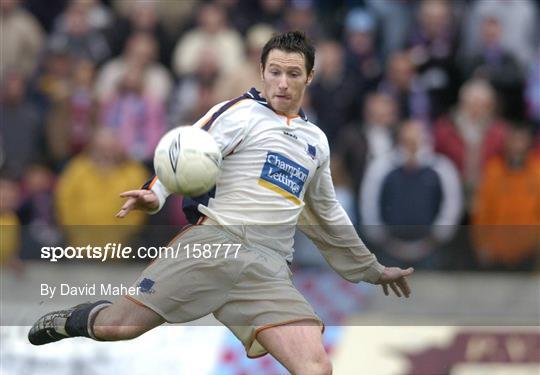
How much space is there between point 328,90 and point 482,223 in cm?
211

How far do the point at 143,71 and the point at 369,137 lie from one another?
8.13ft

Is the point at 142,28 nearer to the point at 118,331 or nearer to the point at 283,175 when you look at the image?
the point at 283,175

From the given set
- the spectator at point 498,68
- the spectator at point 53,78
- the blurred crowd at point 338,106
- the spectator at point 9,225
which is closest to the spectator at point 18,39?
the blurred crowd at point 338,106

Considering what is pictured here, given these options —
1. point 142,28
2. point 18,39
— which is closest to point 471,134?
point 142,28

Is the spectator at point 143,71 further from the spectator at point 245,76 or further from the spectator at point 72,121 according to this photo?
the spectator at point 245,76

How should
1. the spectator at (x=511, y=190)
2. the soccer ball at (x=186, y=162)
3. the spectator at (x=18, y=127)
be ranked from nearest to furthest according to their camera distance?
the soccer ball at (x=186, y=162)
the spectator at (x=511, y=190)
the spectator at (x=18, y=127)

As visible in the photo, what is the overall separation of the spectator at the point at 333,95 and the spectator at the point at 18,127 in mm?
2715

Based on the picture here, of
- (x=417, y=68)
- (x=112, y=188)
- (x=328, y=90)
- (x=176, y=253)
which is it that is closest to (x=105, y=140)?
(x=112, y=188)

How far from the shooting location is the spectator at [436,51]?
46.6 feet

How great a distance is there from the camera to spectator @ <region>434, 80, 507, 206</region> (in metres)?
13.6

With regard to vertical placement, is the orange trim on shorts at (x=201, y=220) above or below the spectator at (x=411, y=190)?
above

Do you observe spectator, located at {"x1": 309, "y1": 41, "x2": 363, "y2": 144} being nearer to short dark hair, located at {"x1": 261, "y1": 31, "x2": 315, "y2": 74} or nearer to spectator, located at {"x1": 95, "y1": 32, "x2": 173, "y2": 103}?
spectator, located at {"x1": 95, "y1": 32, "x2": 173, "y2": 103}

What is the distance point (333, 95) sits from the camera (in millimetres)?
14227

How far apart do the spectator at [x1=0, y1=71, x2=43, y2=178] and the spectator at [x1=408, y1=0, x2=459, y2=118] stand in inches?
148
